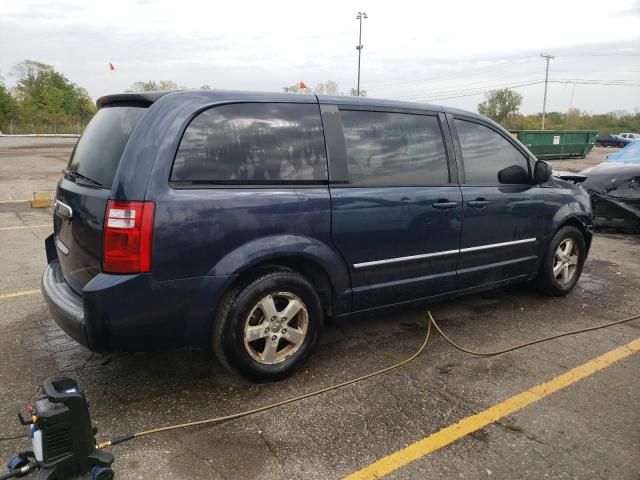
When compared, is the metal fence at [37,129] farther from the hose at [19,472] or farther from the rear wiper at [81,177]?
the hose at [19,472]

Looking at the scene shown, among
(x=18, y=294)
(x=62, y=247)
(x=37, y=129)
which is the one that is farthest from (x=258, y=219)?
(x=37, y=129)

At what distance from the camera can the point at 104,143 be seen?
10.1 ft

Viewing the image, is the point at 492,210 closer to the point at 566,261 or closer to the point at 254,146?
the point at 566,261

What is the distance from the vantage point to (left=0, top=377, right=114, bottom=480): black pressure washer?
7.02 ft

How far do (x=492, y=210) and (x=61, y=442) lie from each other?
3.27 metres

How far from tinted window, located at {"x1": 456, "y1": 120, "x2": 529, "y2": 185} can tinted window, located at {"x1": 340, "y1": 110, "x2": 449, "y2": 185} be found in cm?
26

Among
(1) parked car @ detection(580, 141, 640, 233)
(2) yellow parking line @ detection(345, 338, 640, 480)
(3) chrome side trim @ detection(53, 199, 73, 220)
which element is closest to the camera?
(2) yellow parking line @ detection(345, 338, 640, 480)

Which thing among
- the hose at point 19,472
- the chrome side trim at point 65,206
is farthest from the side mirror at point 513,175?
the hose at point 19,472

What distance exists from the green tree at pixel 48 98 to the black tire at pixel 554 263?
65.5m

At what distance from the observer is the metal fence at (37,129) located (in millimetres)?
54125

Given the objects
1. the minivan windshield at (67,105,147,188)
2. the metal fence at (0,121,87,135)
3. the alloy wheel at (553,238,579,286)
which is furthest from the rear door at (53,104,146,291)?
the metal fence at (0,121,87,135)

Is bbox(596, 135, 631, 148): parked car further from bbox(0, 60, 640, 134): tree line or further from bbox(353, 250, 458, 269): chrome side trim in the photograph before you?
bbox(353, 250, 458, 269): chrome side trim

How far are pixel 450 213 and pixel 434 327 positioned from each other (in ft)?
3.12

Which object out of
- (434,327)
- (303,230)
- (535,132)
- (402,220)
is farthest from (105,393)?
(535,132)
